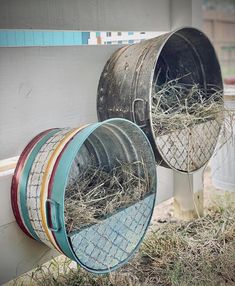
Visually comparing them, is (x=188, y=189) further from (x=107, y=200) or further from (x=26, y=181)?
(x=26, y=181)

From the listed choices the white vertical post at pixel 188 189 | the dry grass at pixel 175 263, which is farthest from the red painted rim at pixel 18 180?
the white vertical post at pixel 188 189

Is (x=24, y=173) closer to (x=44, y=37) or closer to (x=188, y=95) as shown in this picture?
(x=44, y=37)

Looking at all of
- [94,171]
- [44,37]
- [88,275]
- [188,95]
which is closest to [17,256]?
[88,275]

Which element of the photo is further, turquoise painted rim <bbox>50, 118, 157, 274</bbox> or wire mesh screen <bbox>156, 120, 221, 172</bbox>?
wire mesh screen <bbox>156, 120, 221, 172</bbox>

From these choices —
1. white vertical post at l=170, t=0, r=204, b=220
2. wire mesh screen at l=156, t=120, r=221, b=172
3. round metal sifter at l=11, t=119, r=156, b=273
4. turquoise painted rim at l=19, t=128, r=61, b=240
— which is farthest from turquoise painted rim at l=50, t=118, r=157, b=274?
white vertical post at l=170, t=0, r=204, b=220

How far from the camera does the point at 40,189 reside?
1374mm

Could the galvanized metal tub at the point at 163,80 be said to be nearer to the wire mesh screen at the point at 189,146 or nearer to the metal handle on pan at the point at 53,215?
the wire mesh screen at the point at 189,146

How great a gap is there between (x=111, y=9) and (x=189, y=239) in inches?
42.6

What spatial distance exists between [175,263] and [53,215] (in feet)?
2.18

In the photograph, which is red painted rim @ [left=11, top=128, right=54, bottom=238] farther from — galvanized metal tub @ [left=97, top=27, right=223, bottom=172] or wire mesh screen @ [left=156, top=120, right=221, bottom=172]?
wire mesh screen @ [left=156, top=120, right=221, bottom=172]

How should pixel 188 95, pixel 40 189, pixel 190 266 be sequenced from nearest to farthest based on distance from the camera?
pixel 40 189 < pixel 190 266 < pixel 188 95

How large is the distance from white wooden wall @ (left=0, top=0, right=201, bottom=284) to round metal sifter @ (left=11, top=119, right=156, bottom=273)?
76mm

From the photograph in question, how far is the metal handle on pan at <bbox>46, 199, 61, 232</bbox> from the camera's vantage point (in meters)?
1.30

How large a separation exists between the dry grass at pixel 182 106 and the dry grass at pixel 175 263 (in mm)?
534
